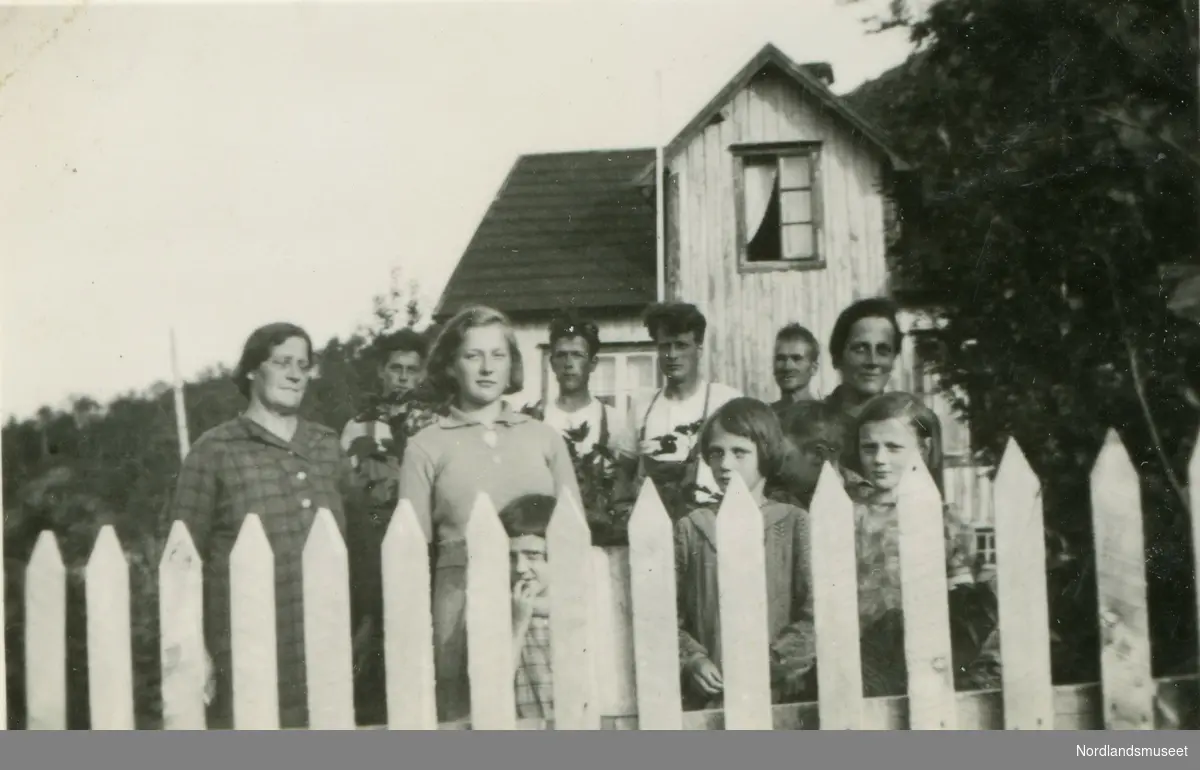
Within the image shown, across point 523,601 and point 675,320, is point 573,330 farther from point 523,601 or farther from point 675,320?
point 523,601

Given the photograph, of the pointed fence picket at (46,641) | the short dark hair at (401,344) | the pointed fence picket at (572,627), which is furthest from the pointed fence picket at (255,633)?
the pointed fence picket at (572,627)

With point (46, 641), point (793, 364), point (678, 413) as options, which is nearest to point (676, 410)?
point (678, 413)

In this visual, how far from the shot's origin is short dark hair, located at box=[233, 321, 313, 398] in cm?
421

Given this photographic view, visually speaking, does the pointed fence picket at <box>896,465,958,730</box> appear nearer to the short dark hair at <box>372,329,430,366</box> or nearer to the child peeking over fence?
the child peeking over fence

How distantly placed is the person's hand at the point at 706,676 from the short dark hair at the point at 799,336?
3.49ft

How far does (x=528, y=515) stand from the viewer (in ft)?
13.3

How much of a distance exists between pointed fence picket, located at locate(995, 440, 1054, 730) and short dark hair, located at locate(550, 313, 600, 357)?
137 cm

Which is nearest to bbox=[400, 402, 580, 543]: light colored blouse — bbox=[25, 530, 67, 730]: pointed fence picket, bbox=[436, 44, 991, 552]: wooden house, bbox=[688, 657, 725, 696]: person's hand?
Answer: bbox=[436, 44, 991, 552]: wooden house

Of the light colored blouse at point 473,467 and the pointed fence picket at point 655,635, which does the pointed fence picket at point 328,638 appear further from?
the pointed fence picket at point 655,635

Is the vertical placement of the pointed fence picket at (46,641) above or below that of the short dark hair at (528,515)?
below

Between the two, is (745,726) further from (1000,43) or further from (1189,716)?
(1000,43)

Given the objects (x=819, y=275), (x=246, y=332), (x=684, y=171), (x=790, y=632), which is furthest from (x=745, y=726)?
(x=246, y=332)

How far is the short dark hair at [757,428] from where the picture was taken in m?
4.05

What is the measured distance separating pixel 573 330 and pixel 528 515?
629 millimetres
